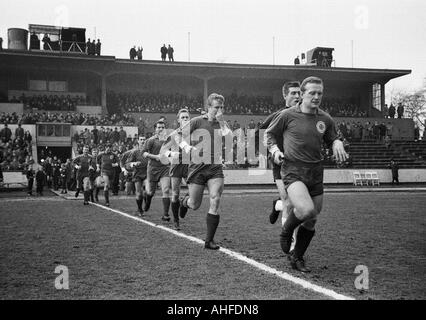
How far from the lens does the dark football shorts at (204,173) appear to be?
7.54 meters

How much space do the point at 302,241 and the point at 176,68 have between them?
3790 cm

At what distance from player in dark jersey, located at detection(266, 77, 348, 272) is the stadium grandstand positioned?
80.0 ft

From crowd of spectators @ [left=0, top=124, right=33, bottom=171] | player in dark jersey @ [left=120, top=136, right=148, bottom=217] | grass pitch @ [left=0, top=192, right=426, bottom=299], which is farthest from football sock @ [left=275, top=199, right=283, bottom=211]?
crowd of spectators @ [left=0, top=124, right=33, bottom=171]

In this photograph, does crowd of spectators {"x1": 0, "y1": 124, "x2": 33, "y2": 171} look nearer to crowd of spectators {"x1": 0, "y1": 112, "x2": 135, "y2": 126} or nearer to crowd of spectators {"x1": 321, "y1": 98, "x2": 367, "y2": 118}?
crowd of spectators {"x1": 0, "y1": 112, "x2": 135, "y2": 126}

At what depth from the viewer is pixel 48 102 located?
3684 cm

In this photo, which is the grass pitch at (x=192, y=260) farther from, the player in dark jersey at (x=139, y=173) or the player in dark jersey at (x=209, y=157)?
the player in dark jersey at (x=139, y=173)

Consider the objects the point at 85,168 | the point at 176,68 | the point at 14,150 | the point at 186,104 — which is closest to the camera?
the point at 85,168

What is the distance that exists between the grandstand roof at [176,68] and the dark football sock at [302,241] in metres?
34.9

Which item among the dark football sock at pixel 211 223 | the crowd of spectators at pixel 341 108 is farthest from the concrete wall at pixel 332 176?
the dark football sock at pixel 211 223

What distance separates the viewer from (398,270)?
18.7ft

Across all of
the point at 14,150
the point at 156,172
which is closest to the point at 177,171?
the point at 156,172

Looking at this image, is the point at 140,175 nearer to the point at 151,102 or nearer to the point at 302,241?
the point at 302,241

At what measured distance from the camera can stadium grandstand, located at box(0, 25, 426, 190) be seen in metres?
32.7
